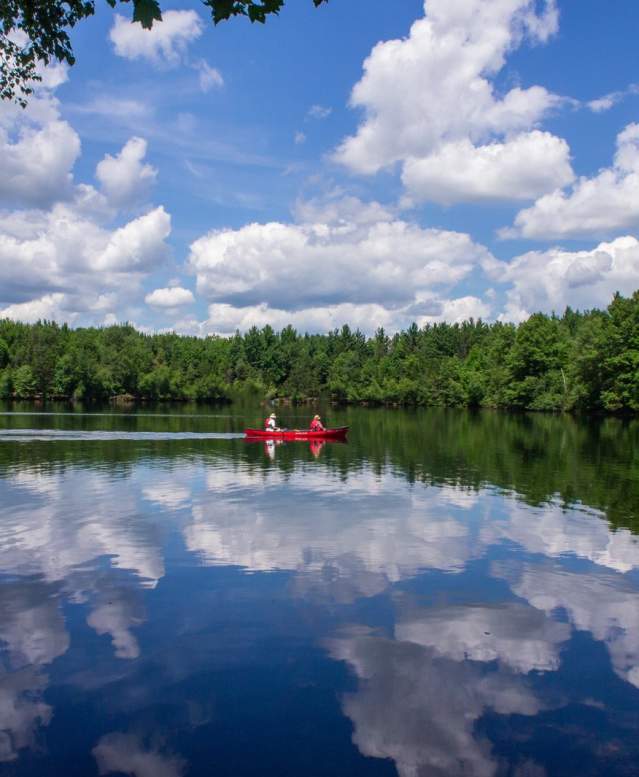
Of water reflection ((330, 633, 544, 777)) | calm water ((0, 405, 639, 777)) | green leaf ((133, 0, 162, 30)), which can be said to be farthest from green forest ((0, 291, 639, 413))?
green leaf ((133, 0, 162, 30))

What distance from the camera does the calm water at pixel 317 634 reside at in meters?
9.27

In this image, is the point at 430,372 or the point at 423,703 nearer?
the point at 423,703

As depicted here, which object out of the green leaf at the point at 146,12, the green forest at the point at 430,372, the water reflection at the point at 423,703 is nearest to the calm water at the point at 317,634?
the water reflection at the point at 423,703

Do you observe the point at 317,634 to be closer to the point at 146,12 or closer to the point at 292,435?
the point at 146,12

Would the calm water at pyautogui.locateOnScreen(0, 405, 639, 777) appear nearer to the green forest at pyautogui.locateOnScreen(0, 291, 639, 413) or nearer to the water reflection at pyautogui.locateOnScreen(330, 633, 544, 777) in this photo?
the water reflection at pyautogui.locateOnScreen(330, 633, 544, 777)

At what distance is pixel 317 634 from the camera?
1318 centimetres

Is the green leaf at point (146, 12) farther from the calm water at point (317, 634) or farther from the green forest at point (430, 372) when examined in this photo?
the green forest at point (430, 372)

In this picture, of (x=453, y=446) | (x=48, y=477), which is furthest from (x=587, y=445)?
(x=48, y=477)

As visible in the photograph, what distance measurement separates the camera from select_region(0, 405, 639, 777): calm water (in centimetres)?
927

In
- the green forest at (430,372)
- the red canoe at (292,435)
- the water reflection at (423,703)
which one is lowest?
the water reflection at (423,703)

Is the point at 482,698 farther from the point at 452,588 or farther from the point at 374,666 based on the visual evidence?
the point at 452,588

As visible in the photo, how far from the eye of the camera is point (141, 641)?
12766 mm

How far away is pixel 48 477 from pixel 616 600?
28.7 meters

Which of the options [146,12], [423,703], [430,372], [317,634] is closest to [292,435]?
[317,634]
